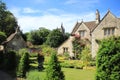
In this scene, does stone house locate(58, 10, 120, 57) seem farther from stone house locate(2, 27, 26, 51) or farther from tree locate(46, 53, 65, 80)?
tree locate(46, 53, 65, 80)

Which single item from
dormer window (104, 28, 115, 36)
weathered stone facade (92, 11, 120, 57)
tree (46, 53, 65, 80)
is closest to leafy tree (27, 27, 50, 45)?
weathered stone facade (92, 11, 120, 57)

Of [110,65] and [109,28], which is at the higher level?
[109,28]

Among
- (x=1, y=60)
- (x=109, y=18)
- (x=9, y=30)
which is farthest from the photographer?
(x=9, y=30)

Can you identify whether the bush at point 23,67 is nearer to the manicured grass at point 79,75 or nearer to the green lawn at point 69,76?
the green lawn at point 69,76

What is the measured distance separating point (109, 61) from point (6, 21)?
2955 inches

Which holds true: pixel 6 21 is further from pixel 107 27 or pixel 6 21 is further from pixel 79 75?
pixel 79 75

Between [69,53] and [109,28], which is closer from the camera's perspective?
[109,28]

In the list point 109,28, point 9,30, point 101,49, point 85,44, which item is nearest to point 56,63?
point 101,49

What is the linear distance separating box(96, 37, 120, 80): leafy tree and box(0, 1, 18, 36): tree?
6669 centimetres

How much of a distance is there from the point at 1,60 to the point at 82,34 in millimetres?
23626

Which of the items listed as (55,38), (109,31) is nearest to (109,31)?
(109,31)

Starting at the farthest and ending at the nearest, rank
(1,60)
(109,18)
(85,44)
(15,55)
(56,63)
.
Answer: (85,44), (109,18), (1,60), (15,55), (56,63)

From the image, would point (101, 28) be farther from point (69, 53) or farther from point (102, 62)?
point (102, 62)

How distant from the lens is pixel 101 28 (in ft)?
167
